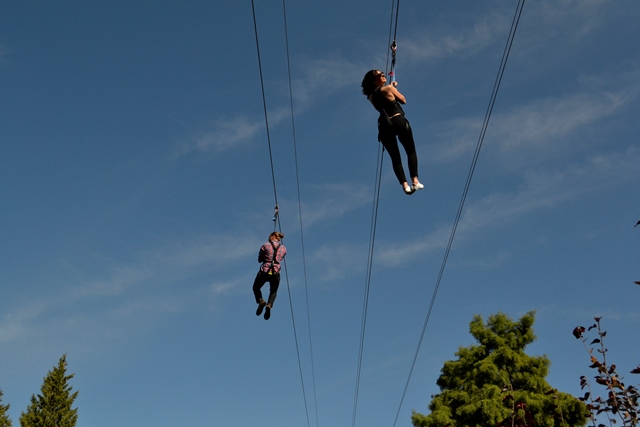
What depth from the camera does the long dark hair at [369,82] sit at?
6.62m

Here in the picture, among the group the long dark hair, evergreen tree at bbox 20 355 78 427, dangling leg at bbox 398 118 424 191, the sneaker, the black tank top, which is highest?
evergreen tree at bbox 20 355 78 427

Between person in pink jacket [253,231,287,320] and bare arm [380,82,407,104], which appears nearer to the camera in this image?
bare arm [380,82,407,104]

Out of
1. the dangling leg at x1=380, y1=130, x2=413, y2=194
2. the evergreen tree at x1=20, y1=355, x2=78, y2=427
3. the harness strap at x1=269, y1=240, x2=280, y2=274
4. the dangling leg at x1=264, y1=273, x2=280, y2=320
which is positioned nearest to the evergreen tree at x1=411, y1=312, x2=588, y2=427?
the dangling leg at x1=264, y1=273, x2=280, y2=320

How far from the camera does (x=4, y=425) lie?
81.8ft

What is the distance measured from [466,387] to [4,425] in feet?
64.5

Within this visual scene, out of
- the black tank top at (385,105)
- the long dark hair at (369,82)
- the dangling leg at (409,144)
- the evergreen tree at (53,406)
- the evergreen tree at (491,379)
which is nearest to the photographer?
the dangling leg at (409,144)

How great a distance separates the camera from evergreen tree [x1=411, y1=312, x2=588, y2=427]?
48.9 feet

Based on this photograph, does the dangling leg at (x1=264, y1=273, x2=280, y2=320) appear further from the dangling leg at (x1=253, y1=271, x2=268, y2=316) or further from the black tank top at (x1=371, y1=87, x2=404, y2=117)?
the black tank top at (x1=371, y1=87, x2=404, y2=117)

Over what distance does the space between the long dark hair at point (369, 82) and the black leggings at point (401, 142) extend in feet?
1.50

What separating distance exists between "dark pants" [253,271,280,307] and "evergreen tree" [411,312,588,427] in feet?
24.7

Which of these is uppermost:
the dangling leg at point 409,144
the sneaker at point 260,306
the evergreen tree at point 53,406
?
the evergreen tree at point 53,406

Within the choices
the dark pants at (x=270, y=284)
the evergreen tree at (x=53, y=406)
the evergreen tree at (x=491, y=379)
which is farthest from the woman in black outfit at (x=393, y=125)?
the evergreen tree at (x=53, y=406)

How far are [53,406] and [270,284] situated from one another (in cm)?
1848

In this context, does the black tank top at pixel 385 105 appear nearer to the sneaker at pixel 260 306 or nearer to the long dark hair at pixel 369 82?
the long dark hair at pixel 369 82
